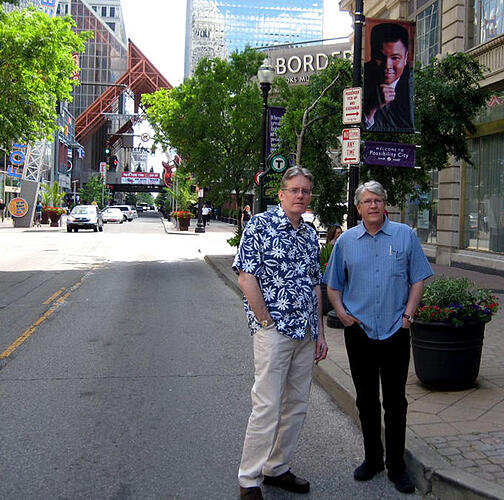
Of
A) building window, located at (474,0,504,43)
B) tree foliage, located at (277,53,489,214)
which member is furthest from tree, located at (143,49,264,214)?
tree foliage, located at (277,53,489,214)

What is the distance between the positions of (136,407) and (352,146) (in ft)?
16.6

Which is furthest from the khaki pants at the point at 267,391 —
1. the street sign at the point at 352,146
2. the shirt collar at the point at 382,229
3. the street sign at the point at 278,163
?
the street sign at the point at 278,163

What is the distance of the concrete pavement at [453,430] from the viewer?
3.64 metres

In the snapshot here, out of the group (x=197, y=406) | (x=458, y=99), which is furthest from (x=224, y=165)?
(x=197, y=406)

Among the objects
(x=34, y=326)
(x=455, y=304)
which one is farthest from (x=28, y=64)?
(x=455, y=304)

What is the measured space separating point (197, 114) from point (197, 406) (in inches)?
694

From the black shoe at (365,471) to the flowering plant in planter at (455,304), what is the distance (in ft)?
5.02

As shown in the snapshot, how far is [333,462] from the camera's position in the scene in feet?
13.9

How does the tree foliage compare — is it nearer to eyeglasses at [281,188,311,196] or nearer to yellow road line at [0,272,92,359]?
yellow road line at [0,272,92,359]

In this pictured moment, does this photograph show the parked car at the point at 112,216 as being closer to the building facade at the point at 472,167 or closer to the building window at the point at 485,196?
the building facade at the point at 472,167

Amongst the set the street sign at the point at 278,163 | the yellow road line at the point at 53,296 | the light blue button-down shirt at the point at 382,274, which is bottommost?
the yellow road line at the point at 53,296

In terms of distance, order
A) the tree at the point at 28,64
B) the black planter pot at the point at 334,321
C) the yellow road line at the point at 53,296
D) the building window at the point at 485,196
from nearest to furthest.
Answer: the black planter pot at the point at 334,321 < the yellow road line at the point at 53,296 < the building window at the point at 485,196 < the tree at the point at 28,64

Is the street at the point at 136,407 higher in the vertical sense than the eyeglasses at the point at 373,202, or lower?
lower

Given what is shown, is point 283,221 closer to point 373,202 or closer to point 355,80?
point 373,202
